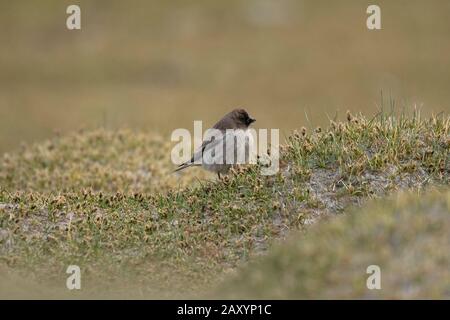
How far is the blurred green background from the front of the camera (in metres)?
33.1

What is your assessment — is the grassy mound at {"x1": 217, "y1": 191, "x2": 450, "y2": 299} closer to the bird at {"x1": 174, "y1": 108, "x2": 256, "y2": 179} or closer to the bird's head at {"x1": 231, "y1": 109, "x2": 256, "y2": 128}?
the bird at {"x1": 174, "y1": 108, "x2": 256, "y2": 179}

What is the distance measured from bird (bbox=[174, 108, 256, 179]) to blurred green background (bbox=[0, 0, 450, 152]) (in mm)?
15510

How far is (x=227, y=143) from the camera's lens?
12.2 meters

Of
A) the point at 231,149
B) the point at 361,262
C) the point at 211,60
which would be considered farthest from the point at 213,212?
the point at 211,60

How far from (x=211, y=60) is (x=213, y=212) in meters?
29.0

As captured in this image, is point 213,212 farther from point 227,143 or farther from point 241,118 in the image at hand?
point 241,118

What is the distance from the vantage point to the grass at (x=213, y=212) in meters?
9.77

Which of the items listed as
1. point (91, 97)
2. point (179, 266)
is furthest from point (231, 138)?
point (91, 97)

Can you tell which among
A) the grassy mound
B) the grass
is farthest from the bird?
the grassy mound

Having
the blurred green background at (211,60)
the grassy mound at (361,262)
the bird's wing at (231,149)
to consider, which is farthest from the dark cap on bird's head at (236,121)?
the blurred green background at (211,60)

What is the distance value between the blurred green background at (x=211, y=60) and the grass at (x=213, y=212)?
16.8m

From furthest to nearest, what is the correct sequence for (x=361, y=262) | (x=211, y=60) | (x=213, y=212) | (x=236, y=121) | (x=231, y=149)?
(x=211, y=60), (x=236, y=121), (x=231, y=149), (x=213, y=212), (x=361, y=262)

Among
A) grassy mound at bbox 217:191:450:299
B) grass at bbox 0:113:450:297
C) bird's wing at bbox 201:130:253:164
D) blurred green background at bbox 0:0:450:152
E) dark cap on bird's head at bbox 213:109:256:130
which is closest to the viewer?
grassy mound at bbox 217:191:450:299
